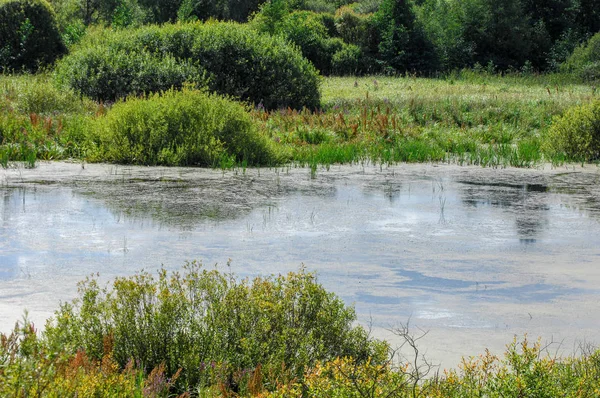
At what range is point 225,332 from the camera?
430 centimetres

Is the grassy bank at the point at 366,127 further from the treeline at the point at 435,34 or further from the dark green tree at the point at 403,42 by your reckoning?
the treeline at the point at 435,34

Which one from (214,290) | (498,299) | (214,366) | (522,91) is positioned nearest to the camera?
(214,366)

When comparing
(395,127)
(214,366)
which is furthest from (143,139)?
(214,366)

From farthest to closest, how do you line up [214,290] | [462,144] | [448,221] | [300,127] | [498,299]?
1. [300,127]
2. [462,144]
3. [448,221]
4. [498,299]
5. [214,290]

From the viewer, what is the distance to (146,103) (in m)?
13.8

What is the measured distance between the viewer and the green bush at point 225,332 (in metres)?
4.15

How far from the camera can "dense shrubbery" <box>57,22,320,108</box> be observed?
1955 centimetres

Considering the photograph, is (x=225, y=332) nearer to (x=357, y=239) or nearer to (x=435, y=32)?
(x=357, y=239)

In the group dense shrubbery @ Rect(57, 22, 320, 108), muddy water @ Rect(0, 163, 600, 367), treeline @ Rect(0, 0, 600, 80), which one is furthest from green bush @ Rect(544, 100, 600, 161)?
treeline @ Rect(0, 0, 600, 80)

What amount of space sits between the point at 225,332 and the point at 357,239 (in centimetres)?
373

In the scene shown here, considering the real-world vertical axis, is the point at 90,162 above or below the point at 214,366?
below

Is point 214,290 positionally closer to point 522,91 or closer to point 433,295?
point 433,295

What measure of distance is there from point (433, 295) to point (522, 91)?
22.1m

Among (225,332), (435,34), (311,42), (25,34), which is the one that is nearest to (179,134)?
(225,332)
